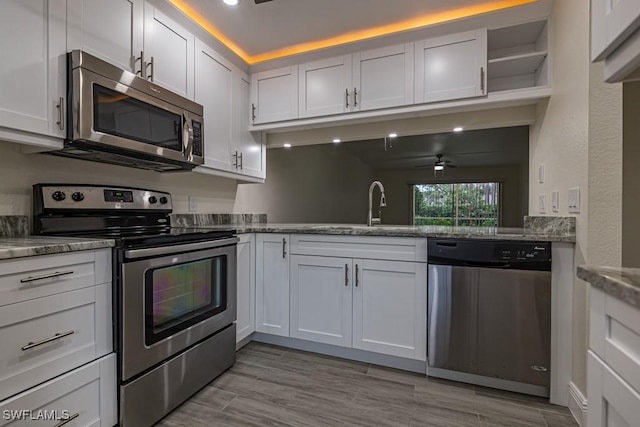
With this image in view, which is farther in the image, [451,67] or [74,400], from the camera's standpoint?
[451,67]

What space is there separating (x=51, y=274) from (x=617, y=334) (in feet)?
5.67

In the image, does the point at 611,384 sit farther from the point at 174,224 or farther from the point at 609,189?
the point at 174,224

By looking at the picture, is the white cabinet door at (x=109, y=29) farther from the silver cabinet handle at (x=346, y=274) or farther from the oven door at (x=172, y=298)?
the silver cabinet handle at (x=346, y=274)

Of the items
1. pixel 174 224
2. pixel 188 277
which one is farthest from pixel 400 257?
pixel 174 224

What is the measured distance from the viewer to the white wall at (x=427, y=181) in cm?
677

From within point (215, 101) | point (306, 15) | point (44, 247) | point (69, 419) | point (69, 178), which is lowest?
point (69, 419)

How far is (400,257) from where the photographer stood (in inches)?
82.4

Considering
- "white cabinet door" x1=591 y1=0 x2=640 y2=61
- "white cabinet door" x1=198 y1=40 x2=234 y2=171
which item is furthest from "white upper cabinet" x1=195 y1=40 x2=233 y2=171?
"white cabinet door" x1=591 y1=0 x2=640 y2=61

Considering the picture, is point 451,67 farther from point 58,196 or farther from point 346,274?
point 58,196

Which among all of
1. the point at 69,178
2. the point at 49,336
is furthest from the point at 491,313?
the point at 69,178

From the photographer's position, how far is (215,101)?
249 centimetres

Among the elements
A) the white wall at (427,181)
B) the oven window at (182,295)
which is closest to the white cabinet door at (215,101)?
the oven window at (182,295)

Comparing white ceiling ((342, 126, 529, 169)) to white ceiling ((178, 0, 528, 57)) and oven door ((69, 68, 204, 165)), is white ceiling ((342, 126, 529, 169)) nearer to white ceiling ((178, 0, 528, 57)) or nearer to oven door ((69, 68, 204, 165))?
white ceiling ((178, 0, 528, 57))

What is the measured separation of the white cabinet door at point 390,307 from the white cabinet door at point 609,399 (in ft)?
4.22
